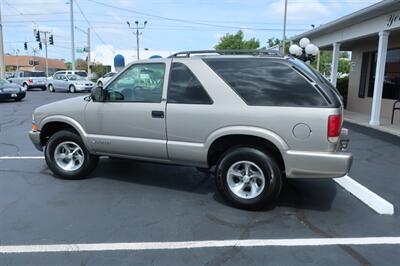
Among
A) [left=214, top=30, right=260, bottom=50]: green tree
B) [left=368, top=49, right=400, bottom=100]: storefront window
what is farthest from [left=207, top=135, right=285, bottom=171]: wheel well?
[left=214, top=30, right=260, bottom=50]: green tree

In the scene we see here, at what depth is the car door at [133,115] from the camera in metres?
5.02

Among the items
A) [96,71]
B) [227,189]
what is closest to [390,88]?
[227,189]

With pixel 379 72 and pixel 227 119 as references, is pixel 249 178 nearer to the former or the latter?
pixel 227 119

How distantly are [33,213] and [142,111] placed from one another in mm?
1859

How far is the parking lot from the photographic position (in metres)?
3.52

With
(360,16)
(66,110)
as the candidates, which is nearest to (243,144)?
(66,110)

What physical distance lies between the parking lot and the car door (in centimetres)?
65

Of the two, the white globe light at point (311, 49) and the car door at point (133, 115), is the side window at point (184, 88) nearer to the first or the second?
the car door at point (133, 115)

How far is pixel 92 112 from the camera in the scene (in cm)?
544

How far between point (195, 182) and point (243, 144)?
1.40 meters

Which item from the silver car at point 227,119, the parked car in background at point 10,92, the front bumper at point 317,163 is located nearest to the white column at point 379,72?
the silver car at point 227,119

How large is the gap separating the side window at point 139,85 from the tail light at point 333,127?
220cm

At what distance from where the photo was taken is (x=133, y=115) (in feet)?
16.8

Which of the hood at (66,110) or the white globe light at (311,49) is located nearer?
the hood at (66,110)
